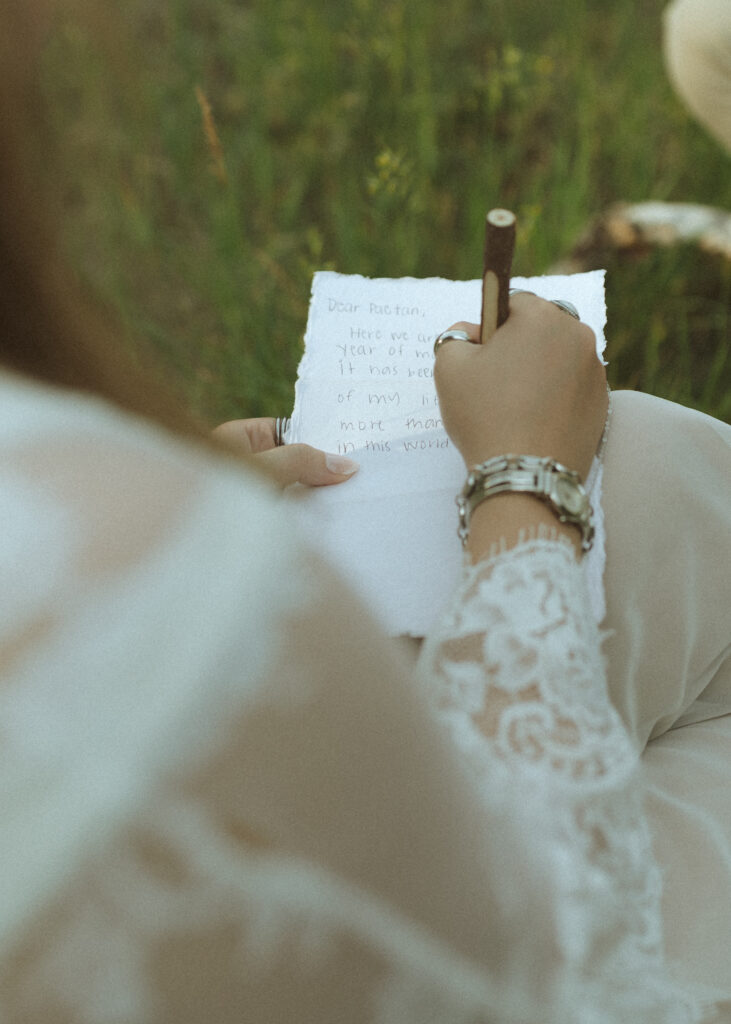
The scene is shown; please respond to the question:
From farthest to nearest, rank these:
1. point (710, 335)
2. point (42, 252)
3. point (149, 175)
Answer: point (149, 175), point (710, 335), point (42, 252)

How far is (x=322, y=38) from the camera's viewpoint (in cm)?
184

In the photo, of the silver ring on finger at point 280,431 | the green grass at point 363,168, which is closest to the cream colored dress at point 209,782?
the silver ring on finger at point 280,431

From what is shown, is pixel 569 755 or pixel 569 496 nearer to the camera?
pixel 569 755

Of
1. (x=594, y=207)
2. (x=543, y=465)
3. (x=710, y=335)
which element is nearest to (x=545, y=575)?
(x=543, y=465)

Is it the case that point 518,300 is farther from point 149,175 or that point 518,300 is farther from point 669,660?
point 149,175

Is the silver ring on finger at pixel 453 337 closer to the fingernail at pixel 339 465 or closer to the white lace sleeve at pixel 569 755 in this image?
the fingernail at pixel 339 465

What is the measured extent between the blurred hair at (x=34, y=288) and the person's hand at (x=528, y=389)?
0.29 m

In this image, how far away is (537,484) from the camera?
26.9 inches

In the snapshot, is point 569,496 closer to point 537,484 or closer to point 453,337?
point 537,484

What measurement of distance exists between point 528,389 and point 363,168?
1.31 m

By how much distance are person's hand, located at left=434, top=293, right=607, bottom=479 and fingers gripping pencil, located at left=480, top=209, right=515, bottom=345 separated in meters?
0.01

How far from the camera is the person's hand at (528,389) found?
→ 74 cm

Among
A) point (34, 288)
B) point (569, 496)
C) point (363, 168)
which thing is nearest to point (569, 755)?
point (569, 496)

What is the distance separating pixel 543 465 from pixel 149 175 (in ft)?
5.23
